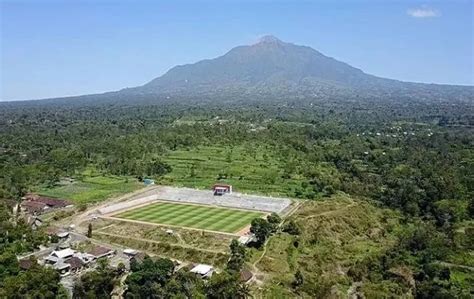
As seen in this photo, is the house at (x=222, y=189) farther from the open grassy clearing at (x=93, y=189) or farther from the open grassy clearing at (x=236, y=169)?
the open grassy clearing at (x=93, y=189)

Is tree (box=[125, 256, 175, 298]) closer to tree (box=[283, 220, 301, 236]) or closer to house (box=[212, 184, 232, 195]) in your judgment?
tree (box=[283, 220, 301, 236])

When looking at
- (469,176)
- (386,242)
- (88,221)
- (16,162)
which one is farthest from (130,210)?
(469,176)

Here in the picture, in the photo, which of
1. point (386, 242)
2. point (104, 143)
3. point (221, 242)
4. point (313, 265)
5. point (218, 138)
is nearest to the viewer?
point (313, 265)

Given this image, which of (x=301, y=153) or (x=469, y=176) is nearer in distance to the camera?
(x=469, y=176)

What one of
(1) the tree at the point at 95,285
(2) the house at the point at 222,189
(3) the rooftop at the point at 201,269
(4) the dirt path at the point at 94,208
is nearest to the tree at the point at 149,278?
(1) the tree at the point at 95,285

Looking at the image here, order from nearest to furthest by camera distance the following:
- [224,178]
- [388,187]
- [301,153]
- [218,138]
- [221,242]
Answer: [221,242], [388,187], [224,178], [301,153], [218,138]

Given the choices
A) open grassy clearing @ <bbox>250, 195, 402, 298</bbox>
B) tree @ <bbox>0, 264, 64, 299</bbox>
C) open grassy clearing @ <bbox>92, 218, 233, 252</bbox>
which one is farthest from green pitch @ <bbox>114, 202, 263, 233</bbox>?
tree @ <bbox>0, 264, 64, 299</bbox>

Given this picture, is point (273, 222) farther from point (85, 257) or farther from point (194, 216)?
point (85, 257)

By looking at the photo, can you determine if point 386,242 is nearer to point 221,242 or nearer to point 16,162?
point 221,242
